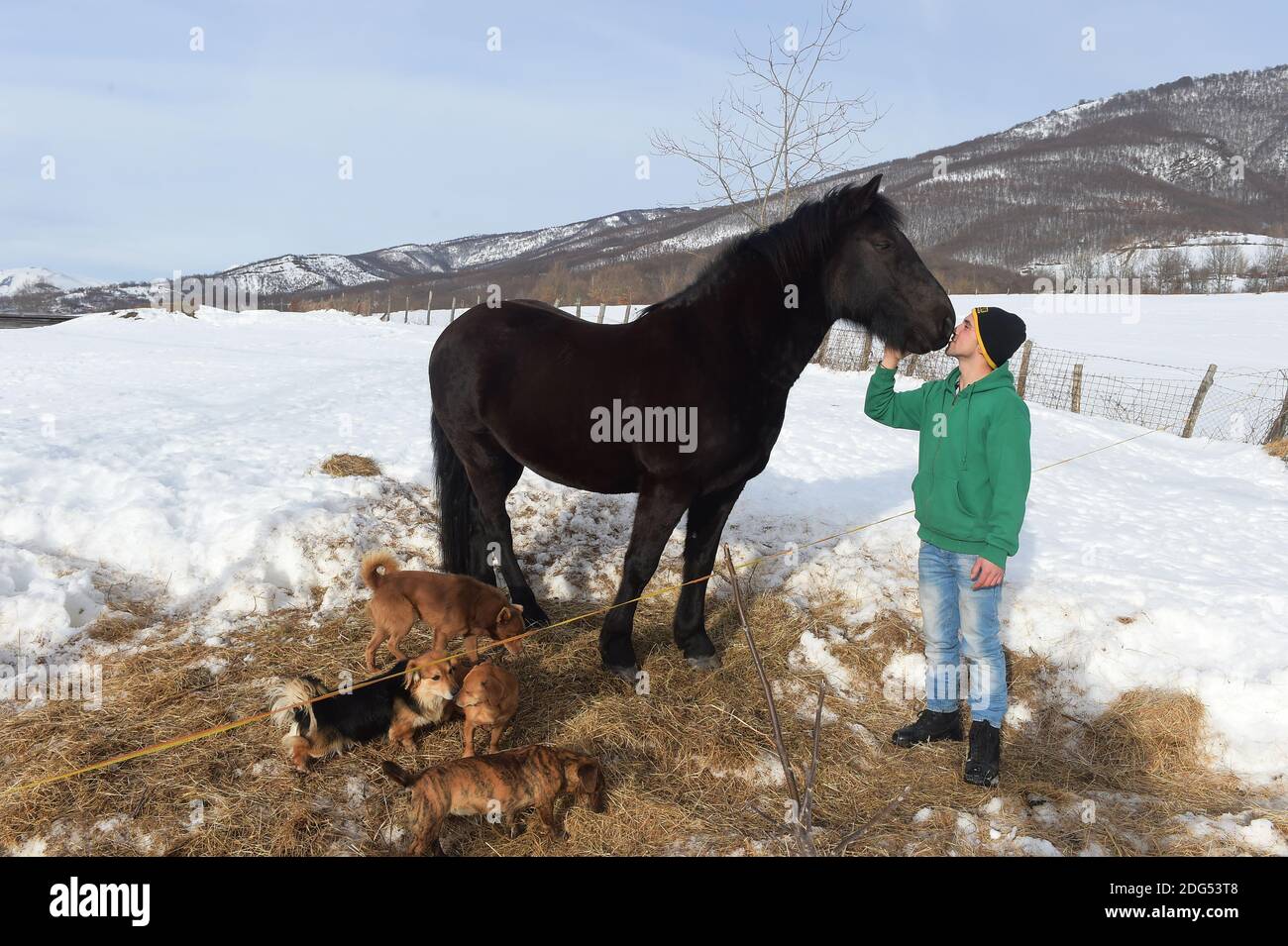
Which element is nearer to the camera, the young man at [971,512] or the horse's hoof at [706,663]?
the young man at [971,512]

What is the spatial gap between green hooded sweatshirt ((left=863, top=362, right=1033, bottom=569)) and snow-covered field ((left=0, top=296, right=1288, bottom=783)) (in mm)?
1453

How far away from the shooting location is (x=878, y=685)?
448 centimetres

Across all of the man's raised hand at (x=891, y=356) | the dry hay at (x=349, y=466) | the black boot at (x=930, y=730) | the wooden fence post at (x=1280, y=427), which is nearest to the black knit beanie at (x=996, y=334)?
the man's raised hand at (x=891, y=356)

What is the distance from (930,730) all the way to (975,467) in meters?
1.52

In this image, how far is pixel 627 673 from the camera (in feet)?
14.0

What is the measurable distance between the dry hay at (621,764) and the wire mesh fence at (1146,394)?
454 inches

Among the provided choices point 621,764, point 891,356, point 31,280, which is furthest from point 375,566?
point 31,280

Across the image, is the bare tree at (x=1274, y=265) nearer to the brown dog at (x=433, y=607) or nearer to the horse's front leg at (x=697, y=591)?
the horse's front leg at (x=697, y=591)

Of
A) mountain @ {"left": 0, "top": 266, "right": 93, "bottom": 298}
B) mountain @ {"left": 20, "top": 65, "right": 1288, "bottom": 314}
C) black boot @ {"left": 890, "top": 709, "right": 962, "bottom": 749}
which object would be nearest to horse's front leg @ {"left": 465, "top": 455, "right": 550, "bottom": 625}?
black boot @ {"left": 890, "top": 709, "right": 962, "bottom": 749}

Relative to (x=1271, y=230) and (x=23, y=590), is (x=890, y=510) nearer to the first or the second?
(x=23, y=590)

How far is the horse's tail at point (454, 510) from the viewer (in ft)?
16.7

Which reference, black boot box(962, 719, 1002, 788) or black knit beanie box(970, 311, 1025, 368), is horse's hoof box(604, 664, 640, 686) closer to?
A: black boot box(962, 719, 1002, 788)
